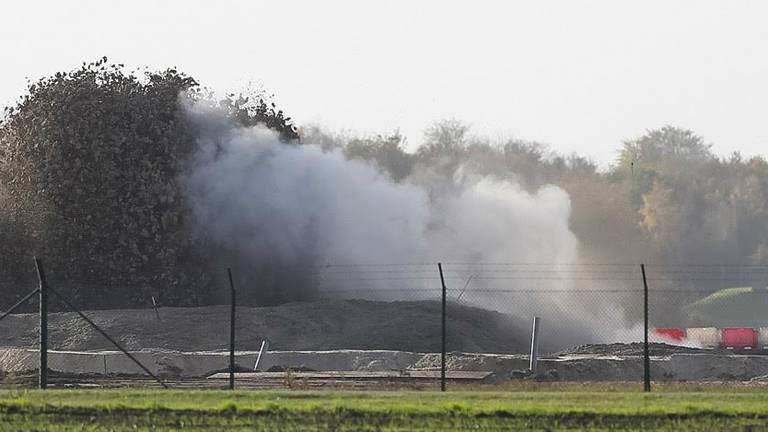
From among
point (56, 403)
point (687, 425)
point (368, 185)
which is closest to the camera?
point (687, 425)

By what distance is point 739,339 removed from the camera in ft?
186

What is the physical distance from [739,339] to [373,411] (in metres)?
36.9

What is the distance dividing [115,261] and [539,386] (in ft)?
109

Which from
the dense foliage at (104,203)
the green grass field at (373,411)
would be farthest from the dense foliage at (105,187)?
the green grass field at (373,411)

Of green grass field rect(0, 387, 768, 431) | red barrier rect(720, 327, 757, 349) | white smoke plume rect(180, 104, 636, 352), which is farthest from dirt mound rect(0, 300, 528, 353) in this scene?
green grass field rect(0, 387, 768, 431)

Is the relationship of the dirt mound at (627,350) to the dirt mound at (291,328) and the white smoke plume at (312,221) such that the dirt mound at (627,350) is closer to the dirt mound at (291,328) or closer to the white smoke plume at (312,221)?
the dirt mound at (291,328)

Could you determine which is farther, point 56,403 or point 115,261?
point 115,261

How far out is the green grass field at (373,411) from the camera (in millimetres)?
19906

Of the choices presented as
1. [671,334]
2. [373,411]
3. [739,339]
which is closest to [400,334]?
[739,339]

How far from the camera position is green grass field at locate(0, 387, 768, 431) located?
19906mm

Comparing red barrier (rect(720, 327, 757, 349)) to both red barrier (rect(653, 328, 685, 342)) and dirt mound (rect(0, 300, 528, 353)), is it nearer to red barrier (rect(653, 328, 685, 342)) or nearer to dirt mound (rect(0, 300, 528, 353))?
red barrier (rect(653, 328, 685, 342))

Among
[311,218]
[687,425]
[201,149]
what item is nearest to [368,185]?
[311,218]

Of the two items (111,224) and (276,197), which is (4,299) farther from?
(276,197)

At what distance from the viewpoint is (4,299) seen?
62.9 meters
